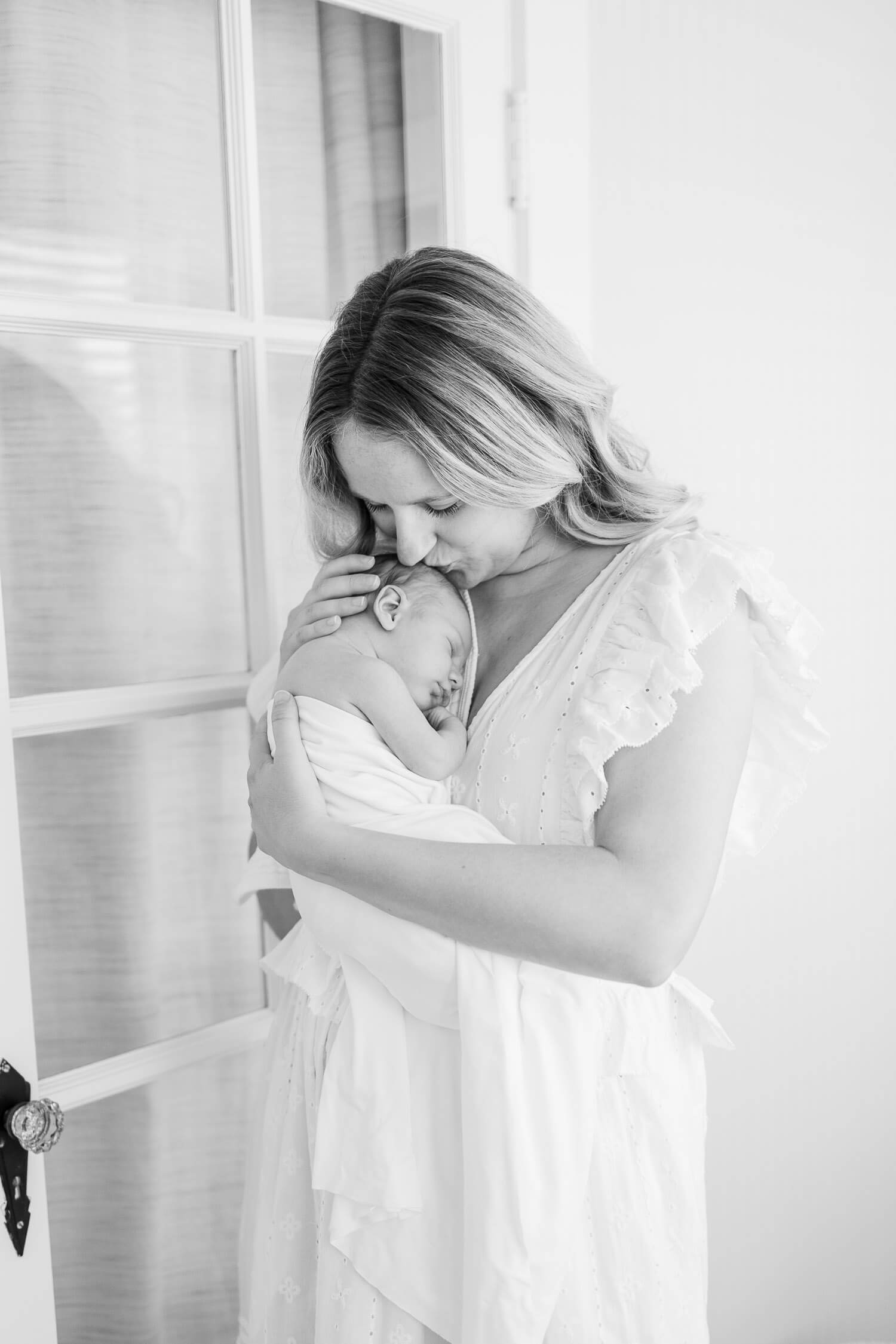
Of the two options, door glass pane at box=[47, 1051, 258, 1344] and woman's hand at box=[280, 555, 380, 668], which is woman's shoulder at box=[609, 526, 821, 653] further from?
door glass pane at box=[47, 1051, 258, 1344]

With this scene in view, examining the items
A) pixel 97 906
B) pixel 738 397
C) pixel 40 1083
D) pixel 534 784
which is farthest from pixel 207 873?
pixel 738 397

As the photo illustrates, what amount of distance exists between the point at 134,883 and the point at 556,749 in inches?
26.7

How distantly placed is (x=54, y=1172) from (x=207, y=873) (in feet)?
1.41

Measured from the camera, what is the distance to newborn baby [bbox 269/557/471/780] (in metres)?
1.17

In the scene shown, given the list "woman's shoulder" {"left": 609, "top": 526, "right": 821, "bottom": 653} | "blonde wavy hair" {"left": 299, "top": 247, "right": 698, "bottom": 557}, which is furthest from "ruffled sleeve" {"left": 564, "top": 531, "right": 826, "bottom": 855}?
"blonde wavy hair" {"left": 299, "top": 247, "right": 698, "bottom": 557}

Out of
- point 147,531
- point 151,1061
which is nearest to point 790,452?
point 147,531

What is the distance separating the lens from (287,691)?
3.99 feet

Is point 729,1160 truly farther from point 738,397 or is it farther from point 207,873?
point 738,397

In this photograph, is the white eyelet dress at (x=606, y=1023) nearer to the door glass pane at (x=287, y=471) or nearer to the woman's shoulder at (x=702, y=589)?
the woman's shoulder at (x=702, y=589)

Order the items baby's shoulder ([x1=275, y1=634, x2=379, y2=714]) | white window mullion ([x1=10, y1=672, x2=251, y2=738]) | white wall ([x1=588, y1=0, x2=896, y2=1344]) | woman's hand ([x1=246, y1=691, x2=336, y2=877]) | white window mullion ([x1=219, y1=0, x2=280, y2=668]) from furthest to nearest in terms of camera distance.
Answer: white wall ([x1=588, y1=0, x2=896, y2=1344]) → white window mullion ([x1=219, y1=0, x2=280, y2=668]) → white window mullion ([x1=10, y1=672, x2=251, y2=738]) → baby's shoulder ([x1=275, y1=634, x2=379, y2=714]) → woman's hand ([x1=246, y1=691, x2=336, y2=877])

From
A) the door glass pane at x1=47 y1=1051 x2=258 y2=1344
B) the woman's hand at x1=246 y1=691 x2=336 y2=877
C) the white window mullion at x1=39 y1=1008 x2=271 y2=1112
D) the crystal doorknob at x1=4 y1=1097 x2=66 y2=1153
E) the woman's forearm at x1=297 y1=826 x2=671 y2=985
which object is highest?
the woman's hand at x1=246 y1=691 x2=336 y2=877

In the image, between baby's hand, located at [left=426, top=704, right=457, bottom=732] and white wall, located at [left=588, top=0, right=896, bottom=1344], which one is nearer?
baby's hand, located at [left=426, top=704, right=457, bottom=732]

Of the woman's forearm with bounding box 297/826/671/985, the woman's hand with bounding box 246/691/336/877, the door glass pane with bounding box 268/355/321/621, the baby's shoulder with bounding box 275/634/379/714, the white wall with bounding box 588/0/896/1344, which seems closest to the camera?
the woman's forearm with bounding box 297/826/671/985

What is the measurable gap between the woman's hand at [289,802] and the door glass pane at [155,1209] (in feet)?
1.80
